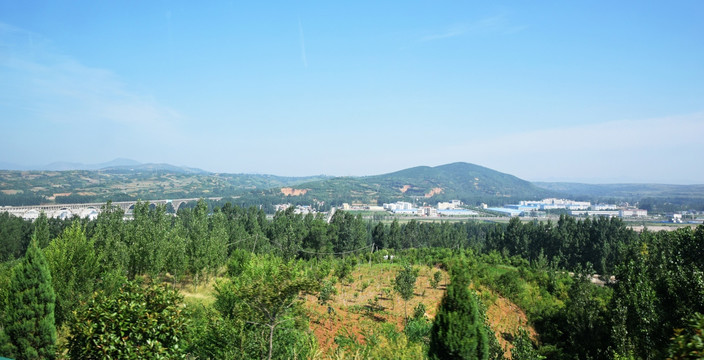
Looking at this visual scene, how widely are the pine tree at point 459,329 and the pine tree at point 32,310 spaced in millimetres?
11632

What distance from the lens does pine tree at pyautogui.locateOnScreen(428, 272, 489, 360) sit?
36.8ft

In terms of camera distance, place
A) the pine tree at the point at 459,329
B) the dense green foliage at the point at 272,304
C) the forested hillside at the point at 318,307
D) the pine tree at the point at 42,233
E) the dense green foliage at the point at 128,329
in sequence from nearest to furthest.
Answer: the dense green foliage at the point at 128,329 → the forested hillside at the point at 318,307 → the dense green foliage at the point at 272,304 → the pine tree at the point at 459,329 → the pine tree at the point at 42,233

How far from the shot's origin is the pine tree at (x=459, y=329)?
36.8ft

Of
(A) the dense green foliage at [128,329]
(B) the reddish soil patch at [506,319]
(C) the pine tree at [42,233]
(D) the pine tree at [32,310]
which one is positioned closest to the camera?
(A) the dense green foliage at [128,329]

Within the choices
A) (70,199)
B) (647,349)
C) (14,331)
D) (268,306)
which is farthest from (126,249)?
(70,199)

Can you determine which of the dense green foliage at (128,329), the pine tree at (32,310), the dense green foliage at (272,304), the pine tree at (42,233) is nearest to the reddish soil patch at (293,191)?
the pine tree at (42,233)

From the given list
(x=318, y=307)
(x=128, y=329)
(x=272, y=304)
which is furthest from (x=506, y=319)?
(x=128, y=329)

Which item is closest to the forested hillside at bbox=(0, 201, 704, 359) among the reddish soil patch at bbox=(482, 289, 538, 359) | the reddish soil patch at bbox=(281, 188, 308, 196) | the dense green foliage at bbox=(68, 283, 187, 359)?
the dense green foliage at bbox=(68, 283, 187, 359)

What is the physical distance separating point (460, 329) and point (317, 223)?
125 feet

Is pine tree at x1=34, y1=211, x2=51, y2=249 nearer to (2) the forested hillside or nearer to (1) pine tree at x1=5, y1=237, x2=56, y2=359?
(2) the forested hillside

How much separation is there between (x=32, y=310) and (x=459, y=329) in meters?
13.1

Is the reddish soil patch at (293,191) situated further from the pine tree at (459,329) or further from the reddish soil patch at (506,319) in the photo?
the pine tree at (459,329)

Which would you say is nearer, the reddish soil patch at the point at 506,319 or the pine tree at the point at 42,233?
the reddish soil patch at the point at 506,319

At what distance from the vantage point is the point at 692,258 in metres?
19.4
